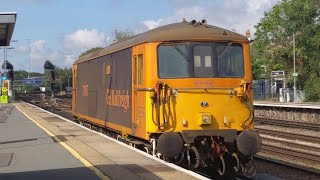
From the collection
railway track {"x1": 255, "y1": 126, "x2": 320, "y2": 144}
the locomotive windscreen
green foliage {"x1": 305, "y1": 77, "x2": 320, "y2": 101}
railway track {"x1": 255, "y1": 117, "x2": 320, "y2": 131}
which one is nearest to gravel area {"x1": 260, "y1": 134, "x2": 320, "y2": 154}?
railway track {"x1": 255, "y1": 126, "x2": 320, "y2": 144}

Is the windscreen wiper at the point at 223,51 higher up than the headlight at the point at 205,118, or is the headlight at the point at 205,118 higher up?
the windscreen wiper at the point at 223,51

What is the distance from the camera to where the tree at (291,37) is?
59.0 meters

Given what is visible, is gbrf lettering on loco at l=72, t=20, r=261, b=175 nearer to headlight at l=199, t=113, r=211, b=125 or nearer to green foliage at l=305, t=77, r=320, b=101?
headlight at l=199, t=113, r=211, b=125

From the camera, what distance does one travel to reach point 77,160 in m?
10.8

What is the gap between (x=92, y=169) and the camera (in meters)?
9.60

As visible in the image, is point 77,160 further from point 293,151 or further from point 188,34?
point 293,151

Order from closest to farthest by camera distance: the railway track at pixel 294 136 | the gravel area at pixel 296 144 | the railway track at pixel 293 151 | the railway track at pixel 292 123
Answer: the railway track at pixel 293 151, the gravel area at pixel 296 144, the railway track at pixel 294 136, the railway track at pixel 292 123

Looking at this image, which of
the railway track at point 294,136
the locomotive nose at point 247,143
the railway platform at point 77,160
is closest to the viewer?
the railway platform at point 77,160

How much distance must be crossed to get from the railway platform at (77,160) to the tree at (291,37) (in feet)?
149

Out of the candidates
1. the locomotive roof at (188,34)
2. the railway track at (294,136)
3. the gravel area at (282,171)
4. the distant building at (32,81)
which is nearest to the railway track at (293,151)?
the railway track at (294,136)

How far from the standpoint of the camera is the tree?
58969 millimetres

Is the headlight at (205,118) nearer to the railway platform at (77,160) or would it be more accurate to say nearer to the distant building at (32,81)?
the railway platform at (77,160)

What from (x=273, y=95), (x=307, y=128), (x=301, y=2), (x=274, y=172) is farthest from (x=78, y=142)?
(x=301, y=2)

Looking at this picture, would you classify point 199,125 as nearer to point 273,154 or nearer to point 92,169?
point 92,169
